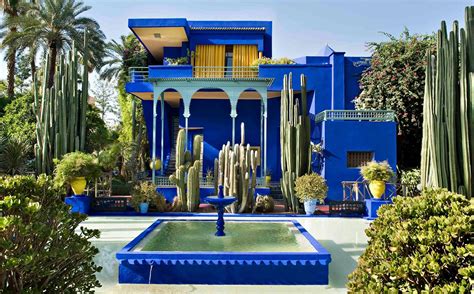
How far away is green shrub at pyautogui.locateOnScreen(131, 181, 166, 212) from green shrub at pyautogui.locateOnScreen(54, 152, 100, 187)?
1.41 metres

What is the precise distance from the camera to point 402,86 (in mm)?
14758

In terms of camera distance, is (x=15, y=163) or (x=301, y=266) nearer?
(x=301, y=266)

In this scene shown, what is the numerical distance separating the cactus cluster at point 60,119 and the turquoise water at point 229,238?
5.50 m

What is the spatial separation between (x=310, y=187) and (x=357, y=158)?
3750 millimetres

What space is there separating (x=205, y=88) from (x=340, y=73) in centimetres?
609

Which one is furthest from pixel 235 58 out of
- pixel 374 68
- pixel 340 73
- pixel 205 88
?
pixel 374 68

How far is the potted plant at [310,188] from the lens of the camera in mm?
10938

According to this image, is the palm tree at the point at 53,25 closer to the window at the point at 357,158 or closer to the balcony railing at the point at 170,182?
the balcony railing at the point at 170,182

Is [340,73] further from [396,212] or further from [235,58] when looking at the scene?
[396,212]

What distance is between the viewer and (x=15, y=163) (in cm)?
1266

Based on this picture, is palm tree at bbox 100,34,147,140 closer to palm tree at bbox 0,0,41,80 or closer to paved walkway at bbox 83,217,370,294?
palm tree at bbox 0,0,41,80

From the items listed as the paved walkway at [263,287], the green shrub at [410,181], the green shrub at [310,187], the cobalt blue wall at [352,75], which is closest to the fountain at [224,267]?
the paved walkway at [263,287]

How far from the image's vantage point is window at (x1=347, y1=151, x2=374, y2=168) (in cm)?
1370

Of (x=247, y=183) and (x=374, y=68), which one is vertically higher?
(x=374, y=68)
